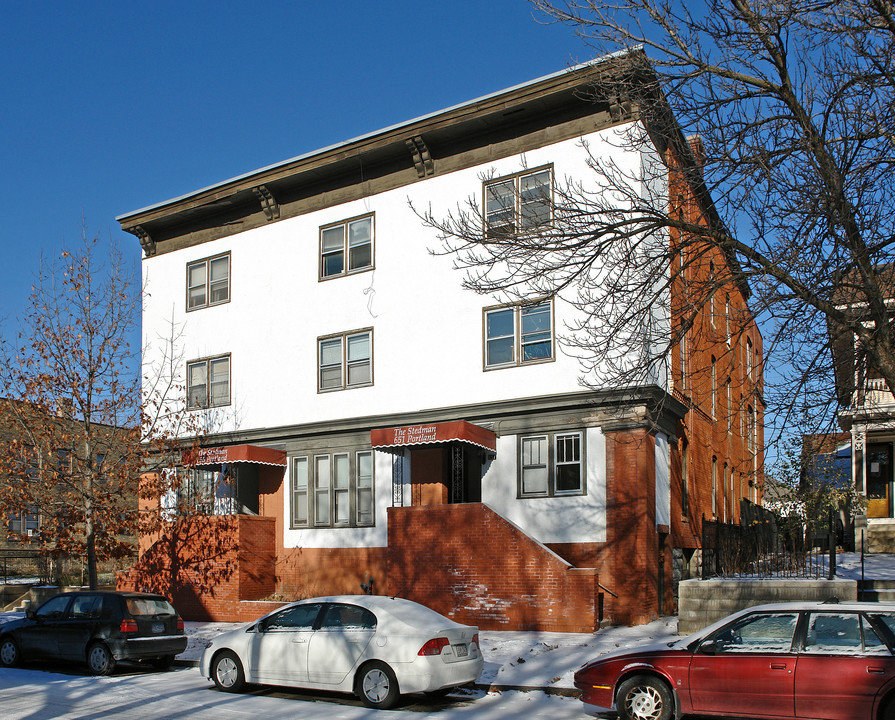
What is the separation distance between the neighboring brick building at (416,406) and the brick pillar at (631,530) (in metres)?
0.05

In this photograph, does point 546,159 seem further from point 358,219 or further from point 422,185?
point 358,219

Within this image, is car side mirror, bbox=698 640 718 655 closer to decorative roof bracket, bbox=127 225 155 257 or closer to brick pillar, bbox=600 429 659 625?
brick pillar, bbox=600 429 659 625

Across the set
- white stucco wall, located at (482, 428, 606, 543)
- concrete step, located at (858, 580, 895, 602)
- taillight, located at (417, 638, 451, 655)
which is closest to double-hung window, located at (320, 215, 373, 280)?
white stucco wall, located at (482, 428, 606, 543)

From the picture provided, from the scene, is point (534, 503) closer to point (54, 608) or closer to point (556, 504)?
point (556, 504)

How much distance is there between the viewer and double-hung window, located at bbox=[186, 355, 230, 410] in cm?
2845

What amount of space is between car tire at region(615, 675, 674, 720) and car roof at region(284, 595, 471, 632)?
9.49ft

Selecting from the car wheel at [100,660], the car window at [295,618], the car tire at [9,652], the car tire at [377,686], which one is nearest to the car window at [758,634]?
the car tire at [377,686]

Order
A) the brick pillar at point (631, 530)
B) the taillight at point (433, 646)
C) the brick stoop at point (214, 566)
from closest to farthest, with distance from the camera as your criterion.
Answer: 1. the taillight at point (433, 646)
2. the brick pillar at point (631, 530)
3. the brick stoop at point (214, 566)

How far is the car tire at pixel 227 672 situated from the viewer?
14.0m

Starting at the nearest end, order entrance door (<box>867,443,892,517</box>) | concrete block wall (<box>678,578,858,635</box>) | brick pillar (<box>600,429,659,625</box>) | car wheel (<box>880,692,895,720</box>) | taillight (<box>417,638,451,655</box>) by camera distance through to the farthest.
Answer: car wheel (<box>880,692,895,720</box>), taillight (<box>417,638,451,655</box>), concrete block wall (<box>678,578,858,635</box>), brick pillar (<box>600,429,659,625</box>), entrance door (<box>867,443,892,517</box>)

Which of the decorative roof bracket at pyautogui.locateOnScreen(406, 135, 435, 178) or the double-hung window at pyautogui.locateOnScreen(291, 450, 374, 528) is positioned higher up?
the decorative roof bracket at pyautogui.locateOnScreen(406, 135, 435, 178)

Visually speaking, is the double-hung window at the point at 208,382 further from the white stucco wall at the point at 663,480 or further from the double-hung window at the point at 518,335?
the white stucco wall at the point at 663,480

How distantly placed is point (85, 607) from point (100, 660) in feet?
3.71

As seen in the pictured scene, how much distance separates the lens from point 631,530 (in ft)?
66.8
